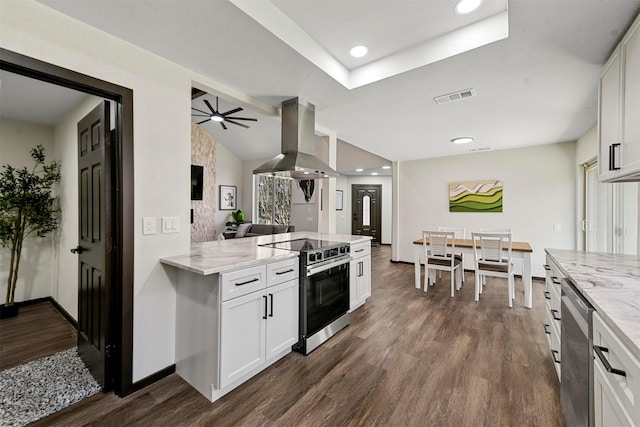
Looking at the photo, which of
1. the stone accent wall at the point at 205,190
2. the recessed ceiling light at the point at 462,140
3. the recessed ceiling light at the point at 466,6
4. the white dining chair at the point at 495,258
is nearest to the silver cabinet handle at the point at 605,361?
the recessed ceiling light at the point at 466,6

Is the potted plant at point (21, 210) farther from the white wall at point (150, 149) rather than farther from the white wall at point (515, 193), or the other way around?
the white wall at point (515, 193)

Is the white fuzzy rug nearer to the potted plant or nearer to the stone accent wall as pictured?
the potted plant

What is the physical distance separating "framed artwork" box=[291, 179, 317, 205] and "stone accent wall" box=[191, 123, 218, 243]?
81.3 inches

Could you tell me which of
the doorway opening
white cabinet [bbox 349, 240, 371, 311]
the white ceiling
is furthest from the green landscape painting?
the doorway opening

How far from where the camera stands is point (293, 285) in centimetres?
226

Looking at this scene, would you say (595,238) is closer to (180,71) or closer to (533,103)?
(533,103)

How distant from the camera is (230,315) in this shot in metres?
1.77

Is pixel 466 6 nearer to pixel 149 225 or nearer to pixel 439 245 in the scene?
pixel 149 225

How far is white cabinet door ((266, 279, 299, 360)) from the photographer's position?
2055 mm

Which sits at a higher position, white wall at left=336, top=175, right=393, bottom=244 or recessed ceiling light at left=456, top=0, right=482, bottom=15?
recessed ceiling light at left=456, top=0, right=482, bottom=15

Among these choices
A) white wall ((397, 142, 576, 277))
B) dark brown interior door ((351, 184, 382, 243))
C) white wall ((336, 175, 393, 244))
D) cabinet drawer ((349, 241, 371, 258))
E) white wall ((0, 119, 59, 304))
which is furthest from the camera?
dark brown interior door ((351, 184, 382, 243))

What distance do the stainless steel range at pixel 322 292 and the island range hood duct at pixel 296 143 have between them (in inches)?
31.6

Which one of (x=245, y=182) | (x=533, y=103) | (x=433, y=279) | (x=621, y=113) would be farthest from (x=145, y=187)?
(x=245, y=182)

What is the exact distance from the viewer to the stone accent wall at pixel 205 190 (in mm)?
6219
